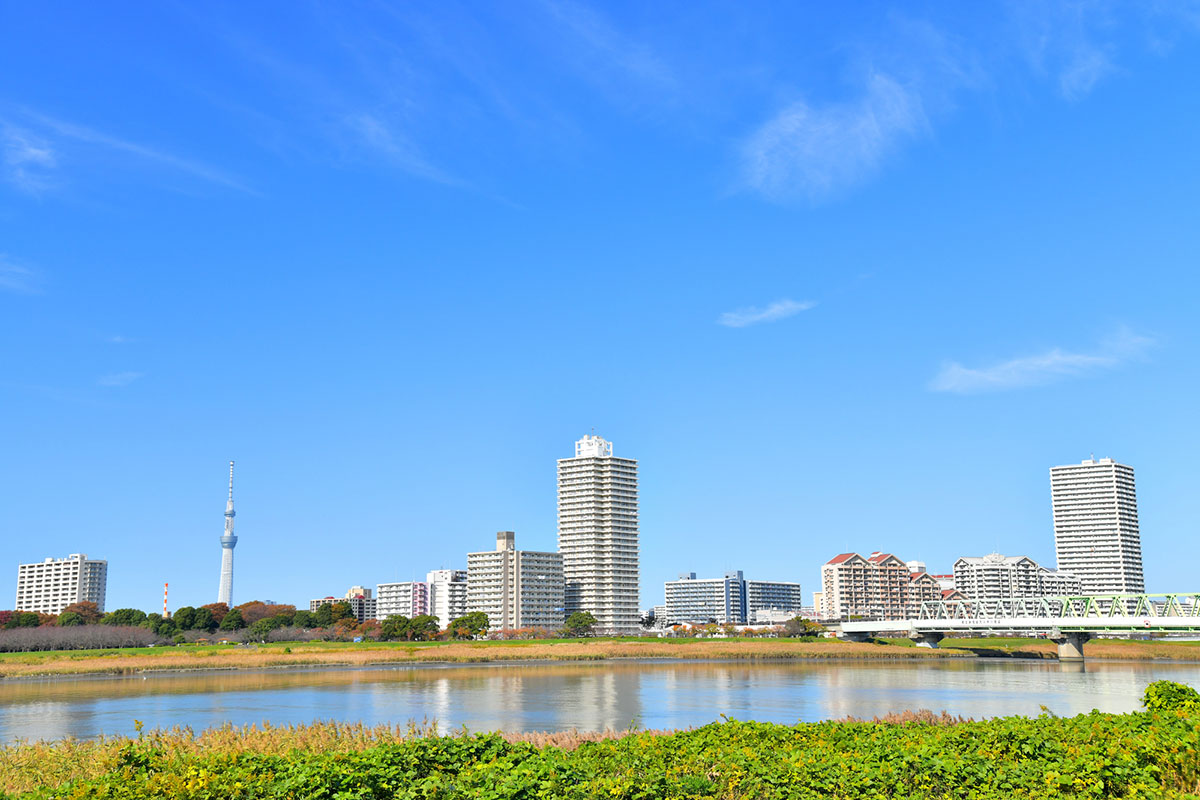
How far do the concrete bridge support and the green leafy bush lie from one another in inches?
4940

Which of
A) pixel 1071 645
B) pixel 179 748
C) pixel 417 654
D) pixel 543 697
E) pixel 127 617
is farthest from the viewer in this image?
pixel 127 617

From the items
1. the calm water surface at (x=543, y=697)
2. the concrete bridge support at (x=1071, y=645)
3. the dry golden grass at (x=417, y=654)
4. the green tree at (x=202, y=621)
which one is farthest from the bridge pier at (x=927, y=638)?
the green tree at (x=202, y=621)

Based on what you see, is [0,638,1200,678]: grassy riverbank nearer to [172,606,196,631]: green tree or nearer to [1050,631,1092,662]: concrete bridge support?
[1050,631,1092,662]: concrete bridge support

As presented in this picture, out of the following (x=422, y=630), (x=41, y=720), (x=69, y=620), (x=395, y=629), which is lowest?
(x=422, y=630)

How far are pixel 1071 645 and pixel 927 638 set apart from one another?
121 feet

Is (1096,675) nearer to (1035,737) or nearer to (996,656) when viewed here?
(996,656)

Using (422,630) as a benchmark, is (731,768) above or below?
above

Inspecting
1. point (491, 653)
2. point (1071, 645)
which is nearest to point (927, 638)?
point (1071, 645)

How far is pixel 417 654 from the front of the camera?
138875mm

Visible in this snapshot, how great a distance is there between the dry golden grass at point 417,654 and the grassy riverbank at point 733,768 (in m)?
101


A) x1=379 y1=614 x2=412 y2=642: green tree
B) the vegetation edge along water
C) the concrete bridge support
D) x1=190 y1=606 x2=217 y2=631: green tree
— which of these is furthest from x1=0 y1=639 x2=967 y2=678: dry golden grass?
the vegetation edge along water

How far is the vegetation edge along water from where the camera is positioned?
16.2m

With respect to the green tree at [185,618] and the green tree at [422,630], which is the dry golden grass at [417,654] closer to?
the green tree at [422,630]

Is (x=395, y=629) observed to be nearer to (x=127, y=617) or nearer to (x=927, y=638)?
(x=127, y=617)
